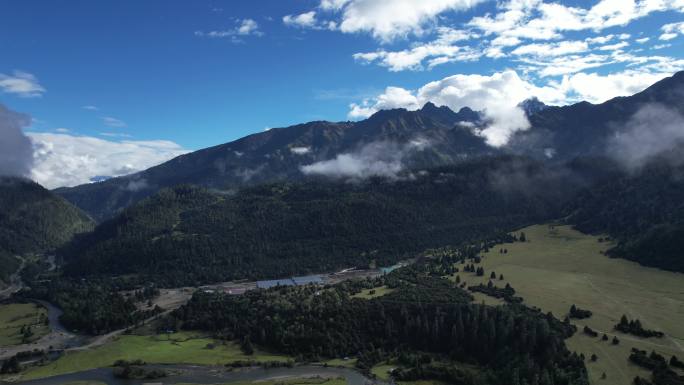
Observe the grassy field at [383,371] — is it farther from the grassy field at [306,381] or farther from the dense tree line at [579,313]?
the dense tree line at [579,313]

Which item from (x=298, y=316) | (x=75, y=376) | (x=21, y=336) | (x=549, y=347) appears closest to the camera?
(x=549, y=347)

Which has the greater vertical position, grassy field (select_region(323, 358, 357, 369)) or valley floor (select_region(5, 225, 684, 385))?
valley floor (select_region(5, 225, 684, 385))

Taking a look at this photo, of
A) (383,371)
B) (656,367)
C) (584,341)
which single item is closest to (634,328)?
(584,341)

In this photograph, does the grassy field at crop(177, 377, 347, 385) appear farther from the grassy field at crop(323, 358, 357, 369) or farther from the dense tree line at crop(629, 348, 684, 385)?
the dense tree line at crop(629, 348, 684, 385)

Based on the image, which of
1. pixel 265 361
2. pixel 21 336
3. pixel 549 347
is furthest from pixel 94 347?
pixel 549 347

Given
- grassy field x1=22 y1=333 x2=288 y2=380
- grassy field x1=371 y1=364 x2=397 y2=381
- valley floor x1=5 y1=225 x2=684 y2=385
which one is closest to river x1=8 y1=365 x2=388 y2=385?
grassy field x1=371 y1=364 x2=397 y2=381

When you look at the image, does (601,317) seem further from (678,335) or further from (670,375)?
(670,375)
